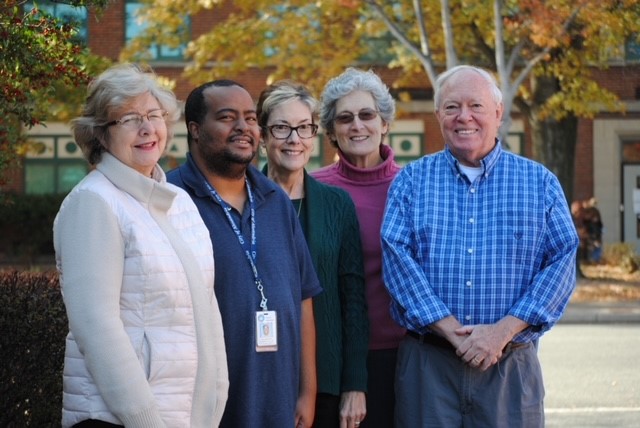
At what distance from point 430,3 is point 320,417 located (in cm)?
1726

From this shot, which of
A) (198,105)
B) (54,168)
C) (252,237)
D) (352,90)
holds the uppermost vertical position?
(54,168)

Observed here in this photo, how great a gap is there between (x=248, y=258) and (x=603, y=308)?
16.2m

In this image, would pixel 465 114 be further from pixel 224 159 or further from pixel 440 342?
pixel 224 159

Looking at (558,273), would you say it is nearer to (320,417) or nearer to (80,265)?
(320,417)

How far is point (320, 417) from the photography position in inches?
193

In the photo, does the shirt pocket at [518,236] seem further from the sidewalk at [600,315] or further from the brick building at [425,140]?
the brick building at [425,140]

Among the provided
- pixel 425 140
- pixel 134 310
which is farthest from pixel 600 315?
pixel 134 310

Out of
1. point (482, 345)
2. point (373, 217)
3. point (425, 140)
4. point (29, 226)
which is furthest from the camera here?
point (425, 140)

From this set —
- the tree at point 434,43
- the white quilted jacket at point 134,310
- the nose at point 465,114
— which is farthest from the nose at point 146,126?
the tree at point 434,43

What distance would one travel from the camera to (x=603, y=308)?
64.5ft

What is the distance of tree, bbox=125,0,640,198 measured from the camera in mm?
20094

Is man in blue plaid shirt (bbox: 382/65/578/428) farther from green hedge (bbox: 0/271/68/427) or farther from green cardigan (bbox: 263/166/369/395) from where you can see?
green hedge (bbox: 0/271/68/427)

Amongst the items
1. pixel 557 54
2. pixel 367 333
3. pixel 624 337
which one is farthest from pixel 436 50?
pixel 367 333

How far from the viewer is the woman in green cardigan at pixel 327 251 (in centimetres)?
491
